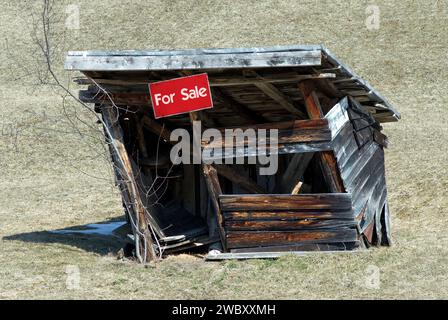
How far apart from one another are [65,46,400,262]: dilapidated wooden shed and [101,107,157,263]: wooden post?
0.05 feet

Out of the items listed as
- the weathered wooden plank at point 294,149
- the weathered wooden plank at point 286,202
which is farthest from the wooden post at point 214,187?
the weathered wooden plank at point 294,149

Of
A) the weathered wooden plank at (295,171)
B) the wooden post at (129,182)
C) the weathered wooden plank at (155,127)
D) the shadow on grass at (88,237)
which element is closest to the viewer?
the wooden post at (129,182)

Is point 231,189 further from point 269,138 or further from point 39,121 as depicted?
point 39,121

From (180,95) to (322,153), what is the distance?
227cm

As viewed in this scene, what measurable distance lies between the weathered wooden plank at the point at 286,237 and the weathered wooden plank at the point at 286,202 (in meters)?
0.36

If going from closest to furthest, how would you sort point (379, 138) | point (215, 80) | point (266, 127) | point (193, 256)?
1. point (215, 80)
2. point (266, 127)
3. point (193, 256)
4. point (379, 138)

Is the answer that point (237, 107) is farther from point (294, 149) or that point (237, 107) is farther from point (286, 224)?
point (286, 224)

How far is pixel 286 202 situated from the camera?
492 inches

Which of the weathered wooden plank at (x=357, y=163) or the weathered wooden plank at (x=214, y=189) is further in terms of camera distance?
the weathered wooden plank at (x=357, y=163)

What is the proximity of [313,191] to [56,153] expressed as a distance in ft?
44.8

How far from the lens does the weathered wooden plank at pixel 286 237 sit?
1251 centimetres

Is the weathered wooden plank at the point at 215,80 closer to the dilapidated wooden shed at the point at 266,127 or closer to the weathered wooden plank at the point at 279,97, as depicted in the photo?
the dilapidated wooden shed at the point at 266,127

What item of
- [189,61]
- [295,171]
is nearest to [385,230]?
[295,171]

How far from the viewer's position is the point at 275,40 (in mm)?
37281
